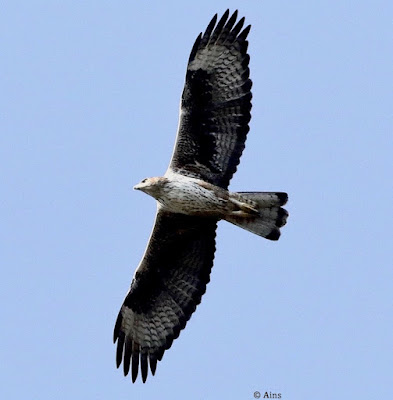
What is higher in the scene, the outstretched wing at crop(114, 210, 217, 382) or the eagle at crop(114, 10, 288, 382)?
the eagle at crop(114, 10, 288, 382)

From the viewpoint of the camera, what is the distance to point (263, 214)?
1229 cm

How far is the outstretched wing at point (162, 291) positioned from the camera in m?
12.7

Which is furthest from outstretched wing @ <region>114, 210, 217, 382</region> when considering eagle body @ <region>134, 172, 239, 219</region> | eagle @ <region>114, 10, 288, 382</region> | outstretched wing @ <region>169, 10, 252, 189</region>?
outstretched wing @ <region>169, 10, 252, 189</region>

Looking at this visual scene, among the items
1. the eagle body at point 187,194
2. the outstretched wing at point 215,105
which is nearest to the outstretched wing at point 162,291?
the eagle body at point 187,194

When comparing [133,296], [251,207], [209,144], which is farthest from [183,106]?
[133,296]

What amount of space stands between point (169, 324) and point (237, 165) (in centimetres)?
198

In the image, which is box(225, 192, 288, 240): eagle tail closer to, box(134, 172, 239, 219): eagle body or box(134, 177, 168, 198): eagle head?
box(134, 172, 239, 219): eagle body

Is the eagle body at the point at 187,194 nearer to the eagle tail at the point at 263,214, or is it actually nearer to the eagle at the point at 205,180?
the eagle at the point at 205,180

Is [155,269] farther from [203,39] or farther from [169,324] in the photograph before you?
[203,39]

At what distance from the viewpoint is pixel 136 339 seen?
42.4ft

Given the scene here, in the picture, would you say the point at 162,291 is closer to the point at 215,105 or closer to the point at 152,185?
the point at 152,185

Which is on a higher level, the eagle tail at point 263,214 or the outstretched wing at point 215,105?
the outstretched wing at point 215,105

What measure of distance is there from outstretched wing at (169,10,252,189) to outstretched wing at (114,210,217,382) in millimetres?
712

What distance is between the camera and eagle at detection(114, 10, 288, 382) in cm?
1220
